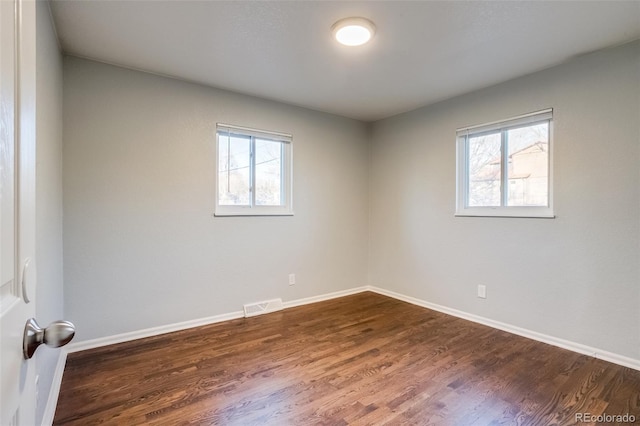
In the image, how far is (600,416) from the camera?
178cm

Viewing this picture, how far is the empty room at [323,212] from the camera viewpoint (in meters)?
1.96

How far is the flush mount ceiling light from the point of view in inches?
83.0

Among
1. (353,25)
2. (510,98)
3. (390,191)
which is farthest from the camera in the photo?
(390,191)

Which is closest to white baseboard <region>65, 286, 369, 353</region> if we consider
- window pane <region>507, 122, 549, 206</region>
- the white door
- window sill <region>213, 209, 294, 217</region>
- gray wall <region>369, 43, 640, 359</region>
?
window sill <region>213, 209, 294, 217</region>

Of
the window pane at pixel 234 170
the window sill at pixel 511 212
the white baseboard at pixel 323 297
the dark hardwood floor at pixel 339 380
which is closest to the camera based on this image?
the dark hardwood floor at pixel 339 380

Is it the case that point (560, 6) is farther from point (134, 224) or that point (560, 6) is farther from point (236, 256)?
point (134, 224)

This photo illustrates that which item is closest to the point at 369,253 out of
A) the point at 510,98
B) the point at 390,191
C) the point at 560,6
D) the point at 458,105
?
the point at 390,191

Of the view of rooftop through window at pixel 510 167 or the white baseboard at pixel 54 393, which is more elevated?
the view of rooftop through window at pixel 510 167

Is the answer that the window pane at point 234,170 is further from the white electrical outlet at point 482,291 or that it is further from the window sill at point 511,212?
the white electrical outlet at point 482,291

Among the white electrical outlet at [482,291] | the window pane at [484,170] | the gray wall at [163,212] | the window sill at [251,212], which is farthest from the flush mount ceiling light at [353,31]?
the white electrical outlet at [482,291]

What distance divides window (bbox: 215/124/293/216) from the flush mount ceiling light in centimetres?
154

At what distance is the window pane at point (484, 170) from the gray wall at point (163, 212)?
1740 millimetres

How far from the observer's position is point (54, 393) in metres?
1.87

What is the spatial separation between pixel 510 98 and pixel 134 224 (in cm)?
364
